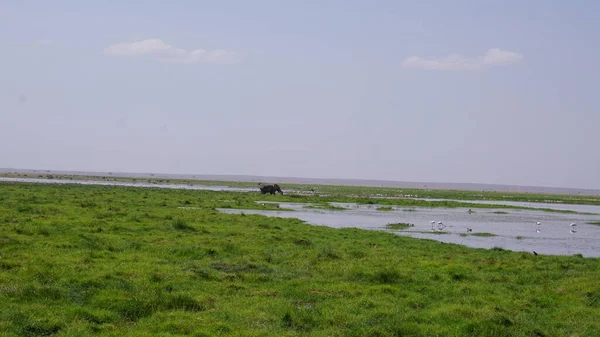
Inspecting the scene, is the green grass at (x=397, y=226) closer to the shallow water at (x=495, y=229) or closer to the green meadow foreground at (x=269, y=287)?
the shallow water at (x=495, y=229)

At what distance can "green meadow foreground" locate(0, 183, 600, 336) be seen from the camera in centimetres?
1273

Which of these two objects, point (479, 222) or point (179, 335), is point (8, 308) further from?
point (479, 222)

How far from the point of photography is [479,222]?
4612cm

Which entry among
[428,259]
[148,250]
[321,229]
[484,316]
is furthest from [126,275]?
[321,229]

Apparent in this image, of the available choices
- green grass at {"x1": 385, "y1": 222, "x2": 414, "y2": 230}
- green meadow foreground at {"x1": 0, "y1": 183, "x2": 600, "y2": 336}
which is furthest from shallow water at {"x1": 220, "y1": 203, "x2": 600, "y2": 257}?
green meadow foreground at {"x1": 0, "y1": 183, "x2": 600, "y2": 336}

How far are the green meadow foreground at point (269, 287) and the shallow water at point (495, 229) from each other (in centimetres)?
566

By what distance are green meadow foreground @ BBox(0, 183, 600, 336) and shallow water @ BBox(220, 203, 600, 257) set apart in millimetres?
5663

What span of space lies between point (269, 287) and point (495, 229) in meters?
27.6

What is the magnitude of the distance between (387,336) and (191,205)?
37689mm

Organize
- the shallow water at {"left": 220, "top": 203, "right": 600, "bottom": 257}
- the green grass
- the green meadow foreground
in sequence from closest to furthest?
the green meadow foreground, the shallow water at {"left": 220, "top": 203, "right": 600, "bottom": 257}, the green grass

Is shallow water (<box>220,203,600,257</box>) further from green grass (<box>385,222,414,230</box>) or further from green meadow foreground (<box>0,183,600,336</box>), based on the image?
green meadow foreground (<box>0,183,600,336</box>)

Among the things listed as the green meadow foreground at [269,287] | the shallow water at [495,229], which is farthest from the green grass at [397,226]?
the green meadow foreground at [269,287]

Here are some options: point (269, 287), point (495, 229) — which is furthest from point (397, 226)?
point (269, 287)

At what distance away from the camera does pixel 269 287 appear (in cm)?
1653
